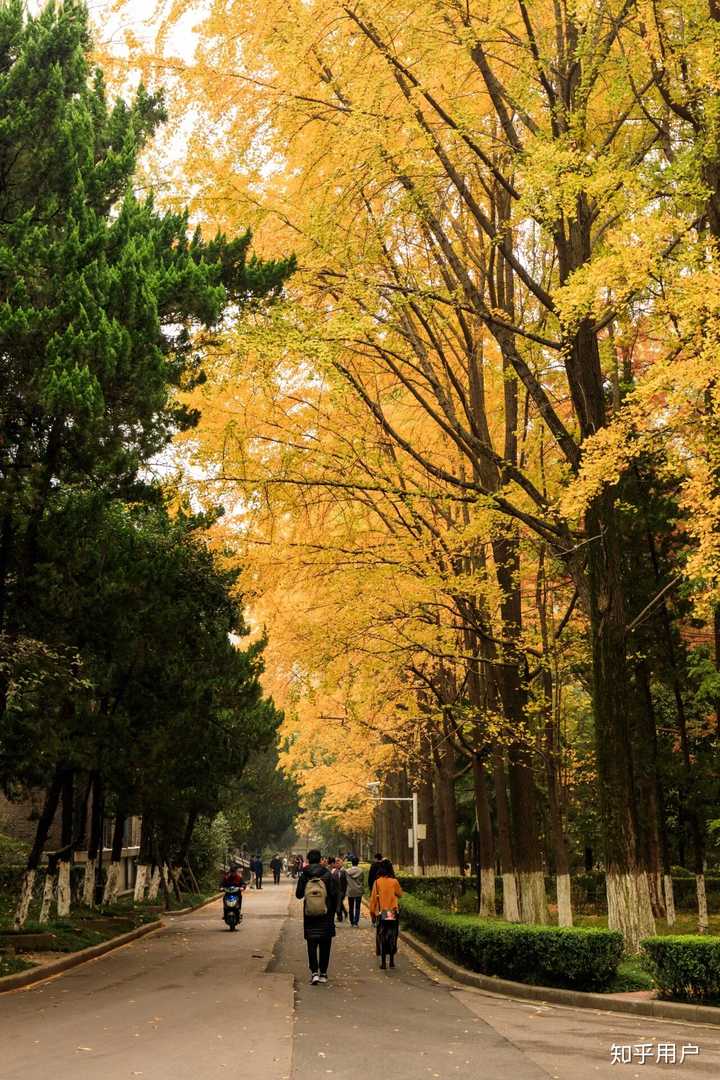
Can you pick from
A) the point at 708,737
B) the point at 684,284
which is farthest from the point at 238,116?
the point at 708,737

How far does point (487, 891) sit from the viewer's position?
21891 mm

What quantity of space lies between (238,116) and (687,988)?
12.0m

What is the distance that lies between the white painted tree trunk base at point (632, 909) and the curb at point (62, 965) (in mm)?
7696

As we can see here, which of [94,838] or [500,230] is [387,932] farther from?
[94,838]

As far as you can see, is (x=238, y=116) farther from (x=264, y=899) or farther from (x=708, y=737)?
(x=264, y=899)

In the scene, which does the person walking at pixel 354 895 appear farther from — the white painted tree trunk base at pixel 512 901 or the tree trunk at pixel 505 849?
the white painted tree trunk base at pixel 512 901

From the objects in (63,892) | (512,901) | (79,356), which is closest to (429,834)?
(63,892)

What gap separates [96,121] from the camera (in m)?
15.7

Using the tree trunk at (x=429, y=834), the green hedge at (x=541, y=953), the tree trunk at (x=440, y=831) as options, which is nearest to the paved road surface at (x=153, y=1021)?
the green hedge at (x=541, y=953)

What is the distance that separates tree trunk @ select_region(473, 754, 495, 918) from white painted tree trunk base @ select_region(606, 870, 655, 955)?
836 cm

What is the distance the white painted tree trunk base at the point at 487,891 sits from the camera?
69.7ft

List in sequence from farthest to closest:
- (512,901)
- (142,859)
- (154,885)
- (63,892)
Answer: (154,885)
(142,859)
(63,892)
(512,901)

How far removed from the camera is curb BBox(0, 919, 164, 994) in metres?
13.5

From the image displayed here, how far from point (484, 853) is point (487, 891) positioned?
4.00 ft
